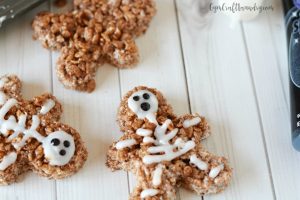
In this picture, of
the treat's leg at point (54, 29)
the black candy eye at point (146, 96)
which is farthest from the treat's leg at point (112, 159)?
the treat's leg at point (54, 29)

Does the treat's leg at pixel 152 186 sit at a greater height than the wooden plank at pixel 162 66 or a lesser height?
lesser

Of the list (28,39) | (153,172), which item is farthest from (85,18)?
(153,172)

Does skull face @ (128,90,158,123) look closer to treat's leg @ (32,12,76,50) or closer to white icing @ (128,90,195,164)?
white icing @ (128,90,195,164)

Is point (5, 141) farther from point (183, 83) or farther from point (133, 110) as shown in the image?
point (183, 83)

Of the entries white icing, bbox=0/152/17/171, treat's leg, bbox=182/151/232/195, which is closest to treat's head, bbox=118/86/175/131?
treat's leg, bbox=182/151/232/195

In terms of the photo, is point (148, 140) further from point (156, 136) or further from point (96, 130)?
point (96, 130)

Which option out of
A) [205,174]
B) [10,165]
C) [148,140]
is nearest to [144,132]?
[148,140]

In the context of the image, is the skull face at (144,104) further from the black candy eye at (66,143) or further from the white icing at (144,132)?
the black candy eye at (66,143)

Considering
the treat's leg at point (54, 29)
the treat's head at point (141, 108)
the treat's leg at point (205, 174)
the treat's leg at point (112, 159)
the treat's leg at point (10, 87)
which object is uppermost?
the treat's leg at point (54, 29)
